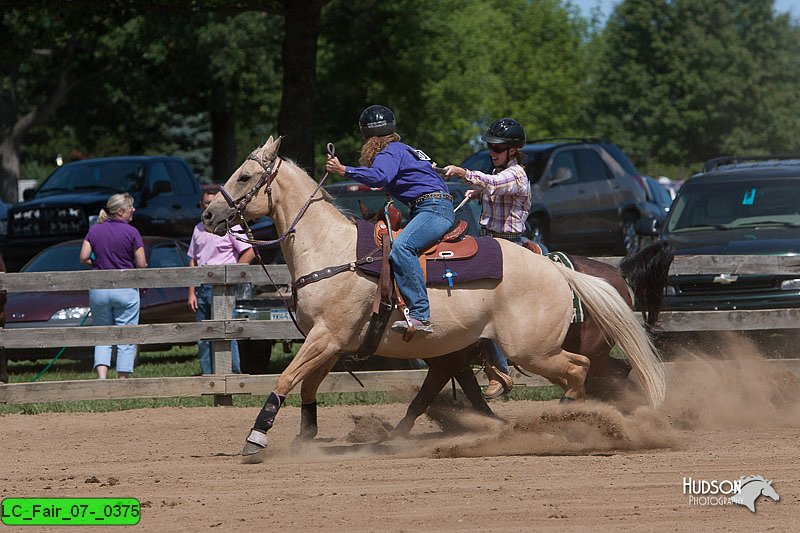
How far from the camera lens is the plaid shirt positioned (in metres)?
9.45

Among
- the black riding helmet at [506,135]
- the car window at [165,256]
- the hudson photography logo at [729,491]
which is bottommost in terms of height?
the car window at [165,256]

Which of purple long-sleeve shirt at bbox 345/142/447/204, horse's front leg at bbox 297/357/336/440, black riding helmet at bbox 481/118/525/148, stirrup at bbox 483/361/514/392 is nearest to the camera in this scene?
purple long-sleeve shirt at bbox 345/142/447/204

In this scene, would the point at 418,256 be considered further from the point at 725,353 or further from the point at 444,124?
the point at 444,124

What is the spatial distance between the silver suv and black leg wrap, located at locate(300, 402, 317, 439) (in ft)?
35.1

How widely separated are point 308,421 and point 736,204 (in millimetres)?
6585

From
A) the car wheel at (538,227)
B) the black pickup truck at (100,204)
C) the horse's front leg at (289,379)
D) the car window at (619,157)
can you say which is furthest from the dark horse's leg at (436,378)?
the car window at (619,157)

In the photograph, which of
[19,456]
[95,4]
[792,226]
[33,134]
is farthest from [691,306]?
[33,134]

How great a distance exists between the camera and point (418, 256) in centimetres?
903

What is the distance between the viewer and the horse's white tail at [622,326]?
30.7 feet

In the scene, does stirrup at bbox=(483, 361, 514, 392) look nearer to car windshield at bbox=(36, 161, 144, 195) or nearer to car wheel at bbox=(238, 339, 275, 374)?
car wheel at bbox=(238, 339, 275, 374)

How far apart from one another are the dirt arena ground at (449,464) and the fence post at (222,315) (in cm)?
47

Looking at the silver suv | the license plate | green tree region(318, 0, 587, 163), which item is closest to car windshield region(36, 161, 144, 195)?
the silver suv

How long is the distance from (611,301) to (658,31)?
206 ft

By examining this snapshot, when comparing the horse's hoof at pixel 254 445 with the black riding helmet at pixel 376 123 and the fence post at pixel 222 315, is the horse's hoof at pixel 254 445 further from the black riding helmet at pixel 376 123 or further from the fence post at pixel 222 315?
the fence post at pixel 222 315
